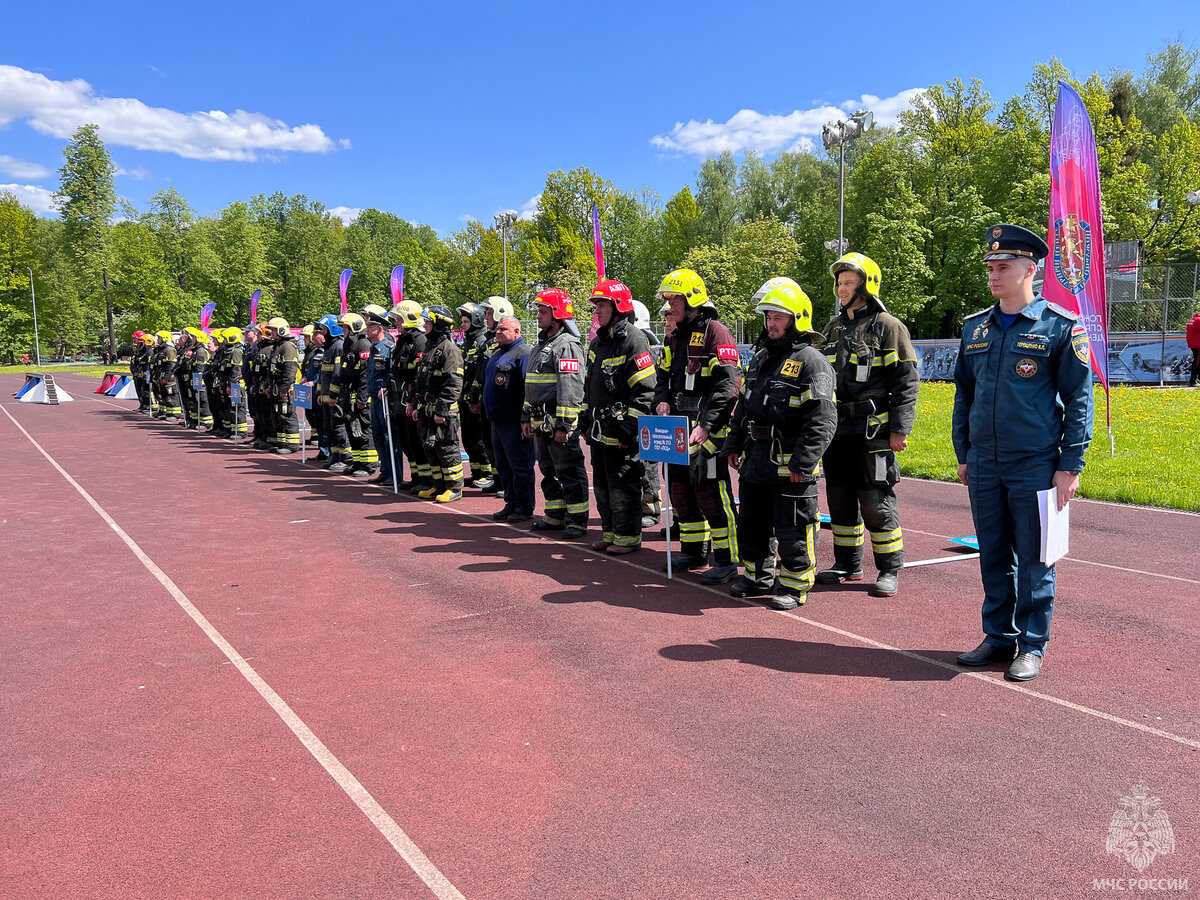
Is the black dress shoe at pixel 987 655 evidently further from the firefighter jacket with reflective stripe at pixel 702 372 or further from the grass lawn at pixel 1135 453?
the grass lawn at pixel 1135 453

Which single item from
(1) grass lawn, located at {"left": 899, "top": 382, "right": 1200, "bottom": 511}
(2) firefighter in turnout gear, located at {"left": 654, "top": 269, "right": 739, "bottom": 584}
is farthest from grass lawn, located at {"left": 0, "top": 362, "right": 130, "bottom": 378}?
(2) firefighter in turnout gear, located at {"left": 654, "top": 269, "right": 739, "bottom": 584}

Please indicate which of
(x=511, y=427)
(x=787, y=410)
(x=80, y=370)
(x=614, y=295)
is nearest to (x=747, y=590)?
(x=787, y=410)

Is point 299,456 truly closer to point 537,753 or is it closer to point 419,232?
point 537,753

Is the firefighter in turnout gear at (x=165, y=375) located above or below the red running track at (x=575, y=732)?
above

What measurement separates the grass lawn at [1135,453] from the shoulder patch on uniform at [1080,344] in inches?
253

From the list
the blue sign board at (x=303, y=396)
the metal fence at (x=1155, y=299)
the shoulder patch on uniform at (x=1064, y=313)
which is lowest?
the blue sign board at (x=303, y=396)

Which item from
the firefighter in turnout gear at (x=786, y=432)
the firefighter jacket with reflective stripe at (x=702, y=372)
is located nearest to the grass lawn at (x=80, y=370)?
the firefighter jacket with reflective stripe at (x=702, y=372)

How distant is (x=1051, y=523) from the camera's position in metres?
4.40

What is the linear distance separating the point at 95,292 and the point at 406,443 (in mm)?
70381

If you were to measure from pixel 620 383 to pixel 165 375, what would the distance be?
22.9m

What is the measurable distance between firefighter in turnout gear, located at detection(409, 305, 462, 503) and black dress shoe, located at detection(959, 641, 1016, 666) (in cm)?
703

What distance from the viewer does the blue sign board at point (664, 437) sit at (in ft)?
21.5

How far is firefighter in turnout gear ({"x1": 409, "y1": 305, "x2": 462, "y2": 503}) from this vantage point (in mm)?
10453

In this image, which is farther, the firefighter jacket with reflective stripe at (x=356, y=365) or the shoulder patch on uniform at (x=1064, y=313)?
the firefighter jacket with reflective stripe at (x=356, y=365)
